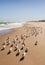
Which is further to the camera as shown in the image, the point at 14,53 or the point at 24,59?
the point at 14,53

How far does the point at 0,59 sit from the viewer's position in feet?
23.5

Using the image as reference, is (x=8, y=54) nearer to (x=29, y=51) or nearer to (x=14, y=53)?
(x=14, y=53)

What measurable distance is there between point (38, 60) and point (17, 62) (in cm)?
103

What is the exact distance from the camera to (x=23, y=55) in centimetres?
734


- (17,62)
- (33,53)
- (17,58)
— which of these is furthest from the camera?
(33,53)

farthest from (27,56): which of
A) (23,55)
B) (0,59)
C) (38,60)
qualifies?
(0,59)

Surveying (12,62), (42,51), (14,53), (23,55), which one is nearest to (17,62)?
(12,62)

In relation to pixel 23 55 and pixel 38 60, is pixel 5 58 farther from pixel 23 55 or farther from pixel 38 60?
pixel 38 60

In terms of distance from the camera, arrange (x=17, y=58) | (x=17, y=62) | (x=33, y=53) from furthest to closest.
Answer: (x=33, y=53)
(x=17, y=58)
(x=17, y=62)

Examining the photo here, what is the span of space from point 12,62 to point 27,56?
987 millimetres

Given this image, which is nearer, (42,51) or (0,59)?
(0,59)

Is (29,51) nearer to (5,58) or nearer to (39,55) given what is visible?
(39,55)

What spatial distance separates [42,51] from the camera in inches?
314

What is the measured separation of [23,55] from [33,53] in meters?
0.69
